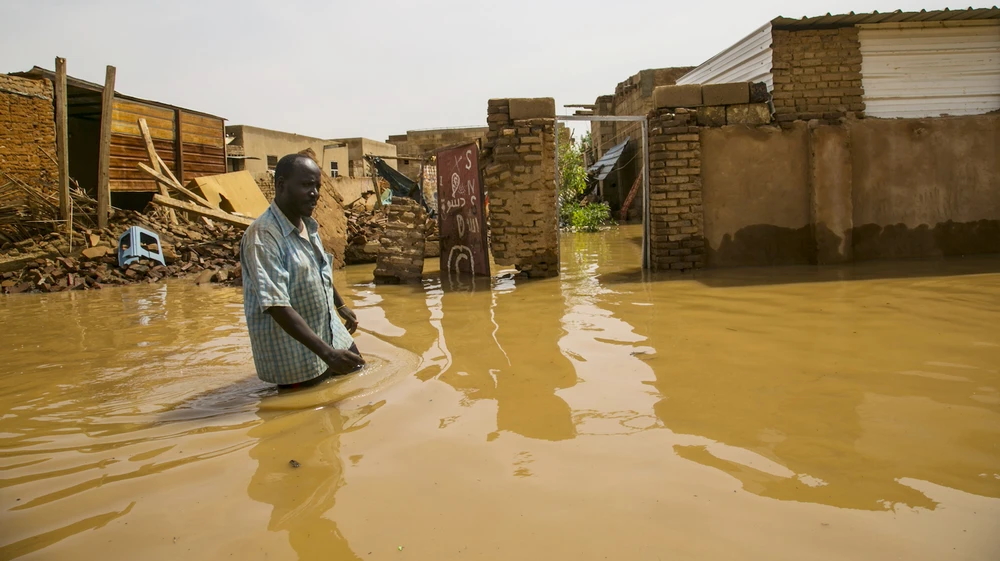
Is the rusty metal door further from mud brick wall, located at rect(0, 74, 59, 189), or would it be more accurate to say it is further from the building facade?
the building facade

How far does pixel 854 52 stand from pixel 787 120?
4.72 feet

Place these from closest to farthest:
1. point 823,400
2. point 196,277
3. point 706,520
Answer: point 706,520
point 823,400
point 196,277

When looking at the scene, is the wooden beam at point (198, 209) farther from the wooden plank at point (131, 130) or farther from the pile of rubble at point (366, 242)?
the wooden plank at point (131, 130)

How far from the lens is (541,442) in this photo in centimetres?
278

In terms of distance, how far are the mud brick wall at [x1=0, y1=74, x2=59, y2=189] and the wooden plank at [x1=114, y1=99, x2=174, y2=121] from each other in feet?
7.40

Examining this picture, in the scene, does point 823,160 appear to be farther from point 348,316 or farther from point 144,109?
point 144,109

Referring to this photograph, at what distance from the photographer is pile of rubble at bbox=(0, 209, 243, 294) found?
9.79m

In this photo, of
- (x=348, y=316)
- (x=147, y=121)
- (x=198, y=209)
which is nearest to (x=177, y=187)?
(x=198, y=209)

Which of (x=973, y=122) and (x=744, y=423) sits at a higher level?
(x=973, y=122)

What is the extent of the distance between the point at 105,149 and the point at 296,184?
9804 mm

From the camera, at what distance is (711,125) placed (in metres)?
8.11

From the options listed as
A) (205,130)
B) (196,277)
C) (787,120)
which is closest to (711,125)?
(787,120)

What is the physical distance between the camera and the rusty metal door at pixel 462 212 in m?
8.44

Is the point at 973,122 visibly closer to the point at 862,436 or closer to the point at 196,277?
the point at 862,436
